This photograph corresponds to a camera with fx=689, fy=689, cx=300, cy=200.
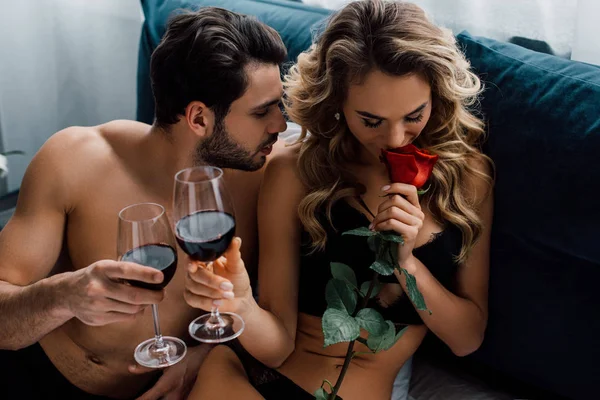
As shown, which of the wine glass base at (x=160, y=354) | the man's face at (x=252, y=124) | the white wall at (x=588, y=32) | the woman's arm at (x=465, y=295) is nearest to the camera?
the wine glass base at (x=160, y=354)

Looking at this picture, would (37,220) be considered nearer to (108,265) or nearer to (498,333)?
(108,265)

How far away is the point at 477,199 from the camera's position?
1.46 m

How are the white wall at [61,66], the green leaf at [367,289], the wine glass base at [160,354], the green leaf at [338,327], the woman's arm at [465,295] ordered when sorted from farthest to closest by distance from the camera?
1. the white wall at [61,66]
2. the woman's arm at [465,295]
3. the wine glass base at [160,354]
4. the green leaf at [367,289]
5. the green leaf at [338,327]

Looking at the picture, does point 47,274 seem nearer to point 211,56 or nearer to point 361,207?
point 211,56

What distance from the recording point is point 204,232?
1.11 meters

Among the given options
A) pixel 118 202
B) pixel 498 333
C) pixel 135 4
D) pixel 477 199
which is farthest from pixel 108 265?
pixel 135 4

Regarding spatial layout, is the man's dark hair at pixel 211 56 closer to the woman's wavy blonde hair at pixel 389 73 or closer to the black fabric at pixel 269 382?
the woman's wavy blonde hair at pixel 389 73

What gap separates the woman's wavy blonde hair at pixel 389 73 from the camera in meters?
1.32

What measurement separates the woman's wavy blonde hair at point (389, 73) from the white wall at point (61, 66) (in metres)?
1.78

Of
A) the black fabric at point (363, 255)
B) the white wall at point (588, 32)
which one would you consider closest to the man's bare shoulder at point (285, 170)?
the black fabric at point (363, 255)

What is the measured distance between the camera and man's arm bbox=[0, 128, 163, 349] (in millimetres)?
1245

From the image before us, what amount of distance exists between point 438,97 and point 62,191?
87cm

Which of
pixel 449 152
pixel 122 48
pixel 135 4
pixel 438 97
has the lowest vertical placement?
pixel 122 48

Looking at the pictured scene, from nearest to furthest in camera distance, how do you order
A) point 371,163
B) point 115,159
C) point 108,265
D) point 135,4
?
point 108,265
point 371,163
point 115,159
point 135,4
